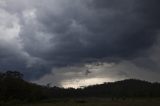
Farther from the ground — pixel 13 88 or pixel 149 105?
pixel 13 88

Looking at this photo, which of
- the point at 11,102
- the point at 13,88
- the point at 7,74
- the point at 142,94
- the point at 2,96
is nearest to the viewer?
the point at 11,102

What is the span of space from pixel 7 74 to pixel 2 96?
83.1ft

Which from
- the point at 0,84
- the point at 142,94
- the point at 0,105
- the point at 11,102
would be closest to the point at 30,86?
the point at 0,84

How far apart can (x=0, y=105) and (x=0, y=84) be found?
2925 centimetres

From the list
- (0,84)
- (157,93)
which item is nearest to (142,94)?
(157,93)

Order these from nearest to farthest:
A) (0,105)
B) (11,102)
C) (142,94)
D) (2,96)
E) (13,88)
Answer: (0,105)
(11,102)
(2,96)
(13,88)
(142,94)

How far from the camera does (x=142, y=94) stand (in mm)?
198000

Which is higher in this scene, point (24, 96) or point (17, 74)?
point (17, 74)

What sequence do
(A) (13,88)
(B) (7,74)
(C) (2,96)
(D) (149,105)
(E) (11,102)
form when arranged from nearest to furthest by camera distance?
(D) (149,105), (E) (11,102), (C) (2,96), (A) (13,88), (B) (7,74)

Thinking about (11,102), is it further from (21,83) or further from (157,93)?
(157,93)

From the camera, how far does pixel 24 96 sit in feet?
483

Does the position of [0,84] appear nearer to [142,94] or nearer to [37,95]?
[37,95]

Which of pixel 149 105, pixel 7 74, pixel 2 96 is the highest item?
pixel 7 74

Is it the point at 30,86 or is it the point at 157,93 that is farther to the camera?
the point at 157,93
